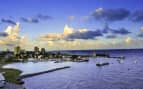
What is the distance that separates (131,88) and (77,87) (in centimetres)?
1451

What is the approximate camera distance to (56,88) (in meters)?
80.6

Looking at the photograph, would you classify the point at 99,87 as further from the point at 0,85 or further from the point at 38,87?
the point at 0,85

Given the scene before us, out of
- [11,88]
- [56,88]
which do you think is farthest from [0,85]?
[56,88]

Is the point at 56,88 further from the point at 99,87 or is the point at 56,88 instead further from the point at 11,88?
the point at 11,88

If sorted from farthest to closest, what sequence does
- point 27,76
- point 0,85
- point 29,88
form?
point 27,76
point 29,88
point 0,85

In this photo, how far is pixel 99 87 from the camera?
81.2 meters

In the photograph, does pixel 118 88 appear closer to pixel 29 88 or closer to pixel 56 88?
pixel 56 88

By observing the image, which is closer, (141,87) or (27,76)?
(141,87)

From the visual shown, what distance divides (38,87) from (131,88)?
81.9 ft

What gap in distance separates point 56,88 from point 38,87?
5.02 meters

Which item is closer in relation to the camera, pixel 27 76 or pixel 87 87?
pixel 87 87

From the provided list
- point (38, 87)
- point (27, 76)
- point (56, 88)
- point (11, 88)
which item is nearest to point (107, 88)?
point (56, 88)

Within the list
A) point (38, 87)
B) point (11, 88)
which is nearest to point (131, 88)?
point (38, 87)

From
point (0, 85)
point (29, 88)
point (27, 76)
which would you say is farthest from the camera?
point (27, 76)
